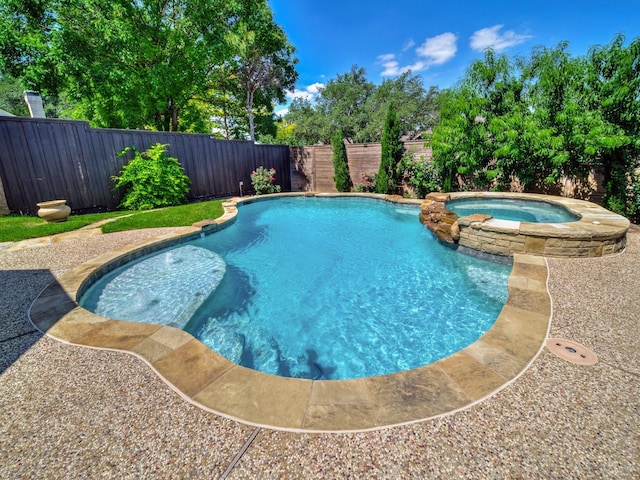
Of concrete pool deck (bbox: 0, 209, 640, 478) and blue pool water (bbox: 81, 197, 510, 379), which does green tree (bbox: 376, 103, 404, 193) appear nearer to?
blue pool water (bbox: 81, 197, 510, 379)

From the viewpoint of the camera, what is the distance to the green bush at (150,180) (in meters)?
7.66

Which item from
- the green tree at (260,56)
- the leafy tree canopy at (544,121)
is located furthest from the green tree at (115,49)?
the leafy tree canopy at (544,121)

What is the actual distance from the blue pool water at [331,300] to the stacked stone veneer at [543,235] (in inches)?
12.5

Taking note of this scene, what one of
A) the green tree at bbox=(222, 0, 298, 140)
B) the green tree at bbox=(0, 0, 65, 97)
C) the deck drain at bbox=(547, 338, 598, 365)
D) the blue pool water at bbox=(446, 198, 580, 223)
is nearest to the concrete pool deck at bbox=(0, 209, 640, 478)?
the deck drain at bbox=(547, 338, 598, 365)

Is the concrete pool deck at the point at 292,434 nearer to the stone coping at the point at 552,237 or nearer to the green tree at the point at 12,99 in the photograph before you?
the stone coping at the point at 552,237

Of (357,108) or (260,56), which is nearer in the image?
(260,56)

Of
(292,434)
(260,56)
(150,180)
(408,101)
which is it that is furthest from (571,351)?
(408,101)

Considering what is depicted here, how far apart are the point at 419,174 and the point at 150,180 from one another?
891 centimetres

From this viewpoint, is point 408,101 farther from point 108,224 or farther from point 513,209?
point 108,224

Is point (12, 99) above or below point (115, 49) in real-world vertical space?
above

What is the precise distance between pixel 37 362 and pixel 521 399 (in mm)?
3288

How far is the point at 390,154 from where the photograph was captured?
33.2ft

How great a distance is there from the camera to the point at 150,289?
3.61 metres

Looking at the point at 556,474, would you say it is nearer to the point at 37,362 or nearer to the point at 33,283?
the point at 37,362
